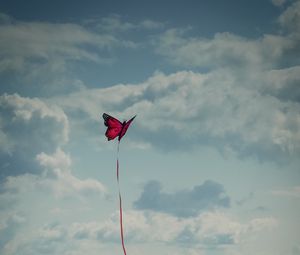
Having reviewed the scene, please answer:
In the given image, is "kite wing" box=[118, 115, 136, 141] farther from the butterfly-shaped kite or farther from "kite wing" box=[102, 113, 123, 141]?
"kite wing" box=[102, 113, 123, 141]

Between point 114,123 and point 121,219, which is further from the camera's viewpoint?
point 114,123

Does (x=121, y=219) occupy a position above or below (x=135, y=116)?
below

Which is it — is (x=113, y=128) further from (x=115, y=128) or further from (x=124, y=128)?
(x=124, y=128)

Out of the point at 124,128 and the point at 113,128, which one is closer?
Result: the point at 124,128

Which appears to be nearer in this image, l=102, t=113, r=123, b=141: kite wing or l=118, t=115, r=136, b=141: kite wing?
l=118, t=115, r=136, b=141: kite wing

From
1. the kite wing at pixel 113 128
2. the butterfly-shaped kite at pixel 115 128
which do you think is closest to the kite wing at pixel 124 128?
the butterfly-shaped kite at pixel 115 128

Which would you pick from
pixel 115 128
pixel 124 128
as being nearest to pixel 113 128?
pixel 115 128

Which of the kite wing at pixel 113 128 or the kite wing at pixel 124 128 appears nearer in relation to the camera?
the kite wing at pixel 124 128

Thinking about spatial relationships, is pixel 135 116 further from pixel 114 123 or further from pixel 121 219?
pixel 121 219

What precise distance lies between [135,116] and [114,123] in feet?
8.64

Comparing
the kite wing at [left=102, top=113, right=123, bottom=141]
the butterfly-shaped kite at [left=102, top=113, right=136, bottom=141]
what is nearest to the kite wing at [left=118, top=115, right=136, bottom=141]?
the butterfly-shaped kite at [left=102, top=113, right=136, bottom=141]

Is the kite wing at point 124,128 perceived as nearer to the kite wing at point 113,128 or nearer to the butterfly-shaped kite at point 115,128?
the butterfly-shaped kite at point 115,128

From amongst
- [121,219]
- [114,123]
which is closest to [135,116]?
[114,123]

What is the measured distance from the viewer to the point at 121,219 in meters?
23.2
